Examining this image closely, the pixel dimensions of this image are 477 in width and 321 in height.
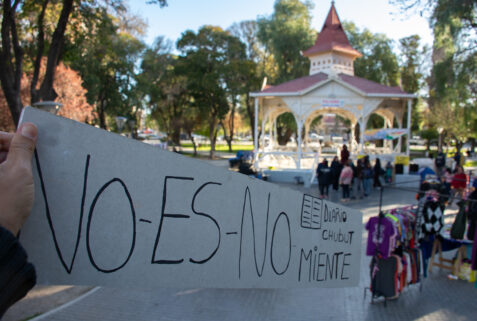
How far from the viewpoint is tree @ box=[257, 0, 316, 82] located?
106ft

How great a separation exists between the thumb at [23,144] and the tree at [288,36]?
32.5m

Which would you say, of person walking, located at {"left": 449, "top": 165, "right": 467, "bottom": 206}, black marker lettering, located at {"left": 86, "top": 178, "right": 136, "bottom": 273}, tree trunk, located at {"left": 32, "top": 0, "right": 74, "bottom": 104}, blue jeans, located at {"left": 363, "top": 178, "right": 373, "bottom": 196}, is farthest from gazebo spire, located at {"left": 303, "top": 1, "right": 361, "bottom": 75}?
black marker lettering, located at {"left": 86, "top": 178, "right": 136, "bottom": 273}

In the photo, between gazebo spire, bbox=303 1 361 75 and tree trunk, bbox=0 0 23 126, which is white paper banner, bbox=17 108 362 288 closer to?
tree trunk, bbox=0 0 23 126

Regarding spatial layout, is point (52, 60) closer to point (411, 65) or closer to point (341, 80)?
point (341, 80)

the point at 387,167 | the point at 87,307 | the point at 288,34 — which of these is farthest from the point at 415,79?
the point at 87,307


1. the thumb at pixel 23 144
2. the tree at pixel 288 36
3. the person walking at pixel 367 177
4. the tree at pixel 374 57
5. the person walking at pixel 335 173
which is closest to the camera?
the thumb at pixel 23 144

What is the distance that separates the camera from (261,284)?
1935 millimetres

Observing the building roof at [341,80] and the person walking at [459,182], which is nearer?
the person walking at [459,182]

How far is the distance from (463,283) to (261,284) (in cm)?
673

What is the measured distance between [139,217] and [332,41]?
2600 centimetres

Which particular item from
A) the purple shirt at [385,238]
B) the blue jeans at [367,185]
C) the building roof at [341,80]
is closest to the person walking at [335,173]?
the blue jeans at [367,185]

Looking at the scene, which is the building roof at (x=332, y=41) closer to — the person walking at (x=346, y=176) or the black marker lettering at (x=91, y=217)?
the person walking at (x=346, y=176)

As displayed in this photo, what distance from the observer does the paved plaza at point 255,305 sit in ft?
18.5

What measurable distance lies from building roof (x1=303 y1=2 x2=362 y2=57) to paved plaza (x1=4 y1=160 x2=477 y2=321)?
20.6 metres
